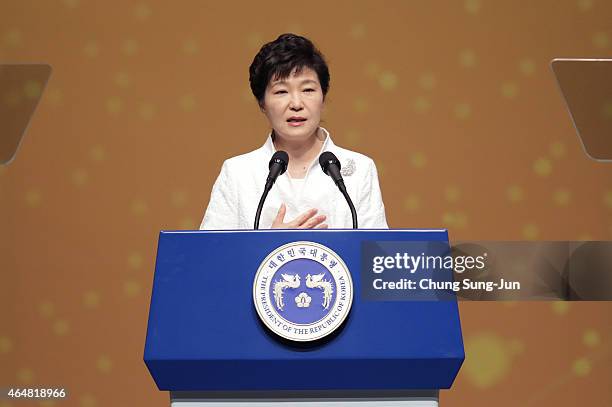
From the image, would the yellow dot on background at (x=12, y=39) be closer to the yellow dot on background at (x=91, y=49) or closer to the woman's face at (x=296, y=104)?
the yellow dot on background at (x=91, y=49)

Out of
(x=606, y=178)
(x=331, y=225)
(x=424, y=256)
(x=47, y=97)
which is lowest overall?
(x=424, y=256)

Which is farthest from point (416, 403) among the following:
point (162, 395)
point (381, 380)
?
point (162, 395)

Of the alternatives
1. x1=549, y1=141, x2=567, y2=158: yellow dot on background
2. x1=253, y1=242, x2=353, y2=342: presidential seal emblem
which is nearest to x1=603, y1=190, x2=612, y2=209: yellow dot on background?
x1=549, y1=141, x2=567, y2=158: yellow dot on background

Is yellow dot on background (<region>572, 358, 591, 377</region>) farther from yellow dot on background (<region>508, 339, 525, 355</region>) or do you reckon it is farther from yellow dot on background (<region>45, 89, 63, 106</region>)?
Result: yellow dot on background (<region>45, 89, 63, 106</region>)

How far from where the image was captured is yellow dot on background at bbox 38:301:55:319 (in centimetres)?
288

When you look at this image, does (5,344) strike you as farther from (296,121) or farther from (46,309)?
(296,121)

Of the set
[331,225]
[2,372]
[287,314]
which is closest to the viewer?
[287,314]

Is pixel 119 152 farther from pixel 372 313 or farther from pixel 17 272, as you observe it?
pixel 372 313

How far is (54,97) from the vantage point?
297cm

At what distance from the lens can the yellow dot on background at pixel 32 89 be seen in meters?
2.58

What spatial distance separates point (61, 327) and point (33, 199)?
49cm

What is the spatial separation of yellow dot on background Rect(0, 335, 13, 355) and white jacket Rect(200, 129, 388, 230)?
1.21m

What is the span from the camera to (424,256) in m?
1.44

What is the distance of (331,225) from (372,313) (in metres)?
0.69
